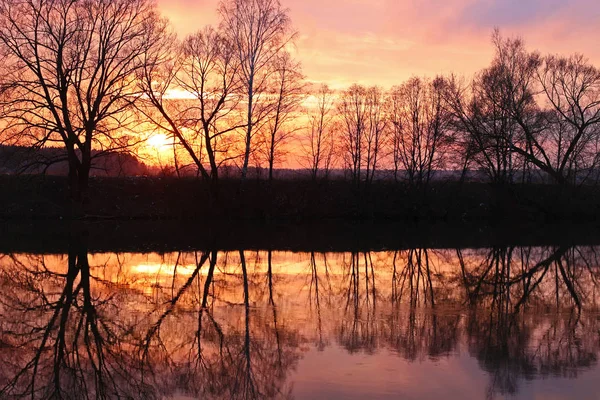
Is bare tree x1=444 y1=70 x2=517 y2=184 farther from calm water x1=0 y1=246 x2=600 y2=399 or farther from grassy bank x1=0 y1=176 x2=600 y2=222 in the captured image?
calm water x1=0 y1=246 x2=600 y2=399

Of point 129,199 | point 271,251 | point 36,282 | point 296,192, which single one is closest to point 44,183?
point 129,199

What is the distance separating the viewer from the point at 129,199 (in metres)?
38.2

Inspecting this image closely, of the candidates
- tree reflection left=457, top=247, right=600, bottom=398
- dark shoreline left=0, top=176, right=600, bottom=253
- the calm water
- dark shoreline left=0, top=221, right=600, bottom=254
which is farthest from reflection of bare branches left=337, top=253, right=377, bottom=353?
dark shoreline left=0, top=176, right=600, bottom=253

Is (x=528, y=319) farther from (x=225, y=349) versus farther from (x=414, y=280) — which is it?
(x=225, y=349)

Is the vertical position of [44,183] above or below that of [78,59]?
below

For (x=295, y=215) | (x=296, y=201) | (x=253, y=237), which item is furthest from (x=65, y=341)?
(x=296, y=201)

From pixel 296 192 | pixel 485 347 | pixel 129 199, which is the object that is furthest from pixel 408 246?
pixel 129 199

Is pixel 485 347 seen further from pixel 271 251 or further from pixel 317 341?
pixel 271 251

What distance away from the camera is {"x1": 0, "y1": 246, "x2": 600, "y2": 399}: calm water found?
689 cm

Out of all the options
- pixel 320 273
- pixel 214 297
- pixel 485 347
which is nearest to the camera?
pixel 485 347

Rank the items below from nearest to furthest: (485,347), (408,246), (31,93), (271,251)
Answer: (485,347)
(271,251)
(408,246)
(31,93)

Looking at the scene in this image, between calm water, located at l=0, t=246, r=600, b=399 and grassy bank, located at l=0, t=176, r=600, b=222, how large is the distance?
21.3 metres

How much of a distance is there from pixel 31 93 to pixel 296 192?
15581mm

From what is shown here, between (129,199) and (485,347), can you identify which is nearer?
(485,347)
